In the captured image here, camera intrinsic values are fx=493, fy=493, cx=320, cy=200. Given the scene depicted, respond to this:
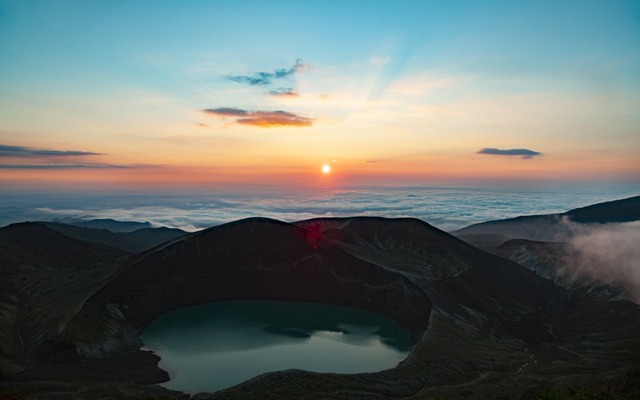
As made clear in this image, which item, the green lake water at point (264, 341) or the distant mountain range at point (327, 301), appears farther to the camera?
the green lake water at point (264, 341)

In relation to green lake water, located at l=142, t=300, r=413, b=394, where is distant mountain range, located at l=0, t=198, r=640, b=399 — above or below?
above

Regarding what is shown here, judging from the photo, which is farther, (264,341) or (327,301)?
(327,301)

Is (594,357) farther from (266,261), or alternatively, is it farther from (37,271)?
(37,271)

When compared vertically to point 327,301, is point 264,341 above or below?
below

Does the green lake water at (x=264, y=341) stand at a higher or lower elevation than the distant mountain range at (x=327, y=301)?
lower
